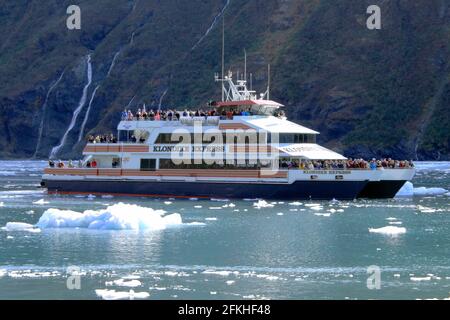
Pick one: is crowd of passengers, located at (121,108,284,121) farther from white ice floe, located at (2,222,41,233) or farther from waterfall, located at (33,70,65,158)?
waterfall, located at (33,70,65,158)

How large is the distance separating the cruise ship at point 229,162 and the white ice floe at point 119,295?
114 ft

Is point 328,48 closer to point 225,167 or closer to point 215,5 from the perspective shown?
point 215,5

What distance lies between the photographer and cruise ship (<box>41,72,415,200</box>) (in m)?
66.6

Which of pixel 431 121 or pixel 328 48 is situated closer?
pixel 431 121

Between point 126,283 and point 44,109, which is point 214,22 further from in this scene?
point 126,283

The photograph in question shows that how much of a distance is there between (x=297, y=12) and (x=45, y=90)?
49.0m

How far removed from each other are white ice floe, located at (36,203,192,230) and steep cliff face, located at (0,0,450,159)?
9718 centimetres

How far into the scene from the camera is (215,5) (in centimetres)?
19388

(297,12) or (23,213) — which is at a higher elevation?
(297,12)

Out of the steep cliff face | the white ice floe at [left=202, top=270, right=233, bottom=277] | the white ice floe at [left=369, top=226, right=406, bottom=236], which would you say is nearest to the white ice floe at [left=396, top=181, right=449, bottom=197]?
the white ice floe at [left=369, top=226, right=406, bottom=236]

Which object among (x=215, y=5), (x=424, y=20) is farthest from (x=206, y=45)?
(x=424, y=20)

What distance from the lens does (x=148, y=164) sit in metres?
71.1

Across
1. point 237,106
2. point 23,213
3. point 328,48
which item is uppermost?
point 328,48
